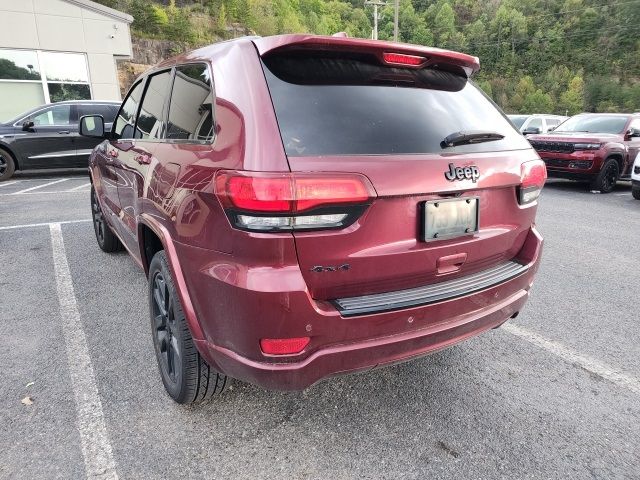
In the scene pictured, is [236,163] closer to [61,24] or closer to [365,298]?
[365,298]

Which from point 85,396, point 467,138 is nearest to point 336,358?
point 467,138

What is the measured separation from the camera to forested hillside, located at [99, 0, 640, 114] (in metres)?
69.9

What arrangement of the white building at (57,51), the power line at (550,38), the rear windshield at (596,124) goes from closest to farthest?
1. the rear windshield at (596,124)
2. the white building at (57,51)
3. the power line at (550,38)

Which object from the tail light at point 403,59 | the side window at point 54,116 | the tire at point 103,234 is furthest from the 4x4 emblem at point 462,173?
the side window at point 54,116

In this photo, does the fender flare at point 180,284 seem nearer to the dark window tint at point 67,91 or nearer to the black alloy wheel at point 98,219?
the black alloy wheel at point 98,219

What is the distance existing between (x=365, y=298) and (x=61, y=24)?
18.1 metres

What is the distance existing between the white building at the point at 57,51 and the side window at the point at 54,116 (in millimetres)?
5665

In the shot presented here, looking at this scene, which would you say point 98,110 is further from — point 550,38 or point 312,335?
point 550,38

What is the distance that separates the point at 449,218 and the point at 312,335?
0.78 m

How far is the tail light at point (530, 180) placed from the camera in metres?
2.26

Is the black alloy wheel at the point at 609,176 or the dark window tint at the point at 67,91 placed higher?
the dark window tint at the point at 67,91

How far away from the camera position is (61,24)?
50.3ft

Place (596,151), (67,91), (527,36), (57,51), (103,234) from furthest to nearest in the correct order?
(527,36) < (67,91) < (57,51) < (596,151) < (103,234)

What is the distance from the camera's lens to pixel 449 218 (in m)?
1.92
